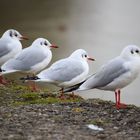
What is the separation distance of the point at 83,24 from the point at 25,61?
17.2 meters

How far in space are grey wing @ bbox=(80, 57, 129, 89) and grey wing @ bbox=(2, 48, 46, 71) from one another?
2346 mm

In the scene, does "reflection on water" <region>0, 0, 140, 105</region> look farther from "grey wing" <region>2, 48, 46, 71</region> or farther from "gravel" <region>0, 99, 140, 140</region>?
"gravel" <region>0, 99, 140, 140</region>

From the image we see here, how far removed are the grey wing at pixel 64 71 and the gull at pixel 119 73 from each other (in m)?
0.81

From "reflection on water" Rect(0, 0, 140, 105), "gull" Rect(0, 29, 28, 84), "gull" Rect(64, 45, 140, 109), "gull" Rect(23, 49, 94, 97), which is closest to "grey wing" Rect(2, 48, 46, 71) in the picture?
"gull" Rect(0, 29, 28, 84)

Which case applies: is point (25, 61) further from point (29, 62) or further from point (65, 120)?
point (65, 120)

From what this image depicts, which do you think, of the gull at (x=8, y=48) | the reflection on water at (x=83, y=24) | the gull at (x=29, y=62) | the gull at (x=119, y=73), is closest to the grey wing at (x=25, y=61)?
the gull at (x=29, y=62)

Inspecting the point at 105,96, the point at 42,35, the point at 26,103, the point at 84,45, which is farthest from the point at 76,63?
the point at 42,35

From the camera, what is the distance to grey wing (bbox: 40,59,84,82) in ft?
30.3

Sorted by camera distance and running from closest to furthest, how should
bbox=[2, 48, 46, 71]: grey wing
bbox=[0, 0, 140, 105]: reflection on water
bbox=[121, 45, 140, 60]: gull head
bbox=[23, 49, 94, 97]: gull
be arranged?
1. bbox=[121, 45, 140, 60]: gull head
2. bbox=[23, 49, 94, 97]: gull
3. bbox=[2, 48, 46, 71]: grey wing
4. bbox=[0, 0, 140, 105]: reflection on water

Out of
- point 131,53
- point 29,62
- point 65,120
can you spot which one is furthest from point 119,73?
point 29,62

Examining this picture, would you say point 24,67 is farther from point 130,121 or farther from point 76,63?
point 130,121

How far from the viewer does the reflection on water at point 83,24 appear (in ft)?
68.5

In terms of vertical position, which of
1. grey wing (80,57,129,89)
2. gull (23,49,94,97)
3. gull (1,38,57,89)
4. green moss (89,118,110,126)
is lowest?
green moss (89,118,110,126)

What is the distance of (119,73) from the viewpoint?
27.0ft
